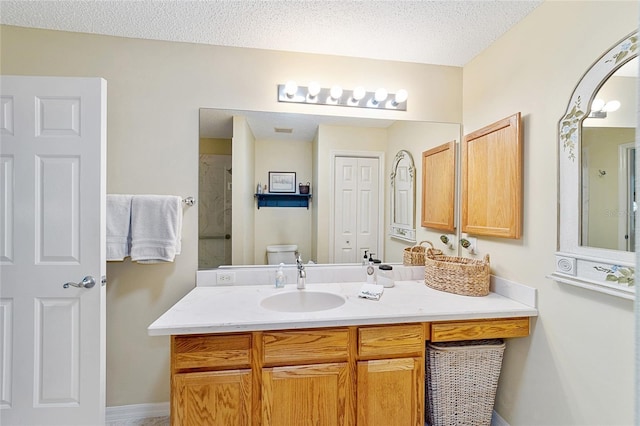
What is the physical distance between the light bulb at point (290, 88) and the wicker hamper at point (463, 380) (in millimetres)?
1730

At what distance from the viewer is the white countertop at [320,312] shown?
123 centimetres

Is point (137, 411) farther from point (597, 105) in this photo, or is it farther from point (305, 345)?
point (597, 105)

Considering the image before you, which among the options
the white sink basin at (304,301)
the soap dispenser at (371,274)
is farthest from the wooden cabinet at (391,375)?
the soap dispenser at (371,274)

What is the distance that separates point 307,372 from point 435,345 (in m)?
0.73

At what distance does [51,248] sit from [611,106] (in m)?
2.61

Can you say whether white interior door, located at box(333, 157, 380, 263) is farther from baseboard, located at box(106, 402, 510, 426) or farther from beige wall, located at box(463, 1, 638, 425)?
baseboard, located at box(106, 402, 510, 426)

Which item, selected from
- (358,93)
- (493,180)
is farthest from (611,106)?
(358,93)

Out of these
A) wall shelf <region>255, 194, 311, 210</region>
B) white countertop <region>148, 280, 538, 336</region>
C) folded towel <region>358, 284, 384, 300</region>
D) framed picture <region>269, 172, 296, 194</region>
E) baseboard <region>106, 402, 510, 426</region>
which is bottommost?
baseboard <region>106, 402, 510, 426</region>

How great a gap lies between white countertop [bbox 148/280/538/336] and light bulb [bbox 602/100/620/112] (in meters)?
0.98

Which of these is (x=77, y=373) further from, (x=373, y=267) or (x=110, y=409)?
(x=373, y=267)

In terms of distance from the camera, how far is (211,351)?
125 centimetres

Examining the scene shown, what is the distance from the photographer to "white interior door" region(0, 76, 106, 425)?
54.9 inches

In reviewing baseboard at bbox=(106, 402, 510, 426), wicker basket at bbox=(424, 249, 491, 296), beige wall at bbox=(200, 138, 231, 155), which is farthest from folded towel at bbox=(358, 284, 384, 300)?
beige wall at bbox=(200, 138, 231, 155)

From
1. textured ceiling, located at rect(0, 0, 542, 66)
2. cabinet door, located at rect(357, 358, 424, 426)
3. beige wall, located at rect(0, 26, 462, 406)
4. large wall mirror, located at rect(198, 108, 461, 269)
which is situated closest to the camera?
cabinet door, located at rect(357, 358, 424, 426)
